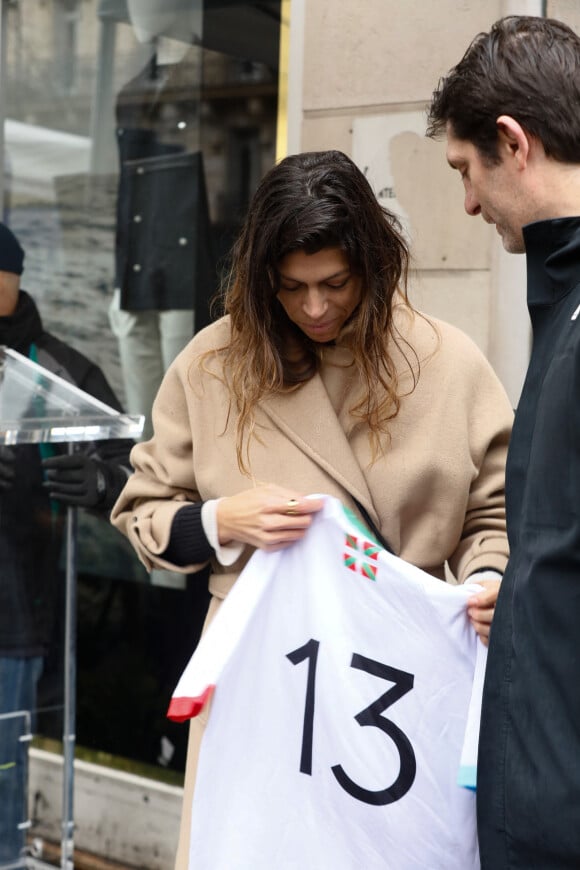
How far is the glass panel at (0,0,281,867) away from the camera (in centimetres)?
455

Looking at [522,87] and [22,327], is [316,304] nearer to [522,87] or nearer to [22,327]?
[522,87]

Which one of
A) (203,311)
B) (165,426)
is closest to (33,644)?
(203,311)

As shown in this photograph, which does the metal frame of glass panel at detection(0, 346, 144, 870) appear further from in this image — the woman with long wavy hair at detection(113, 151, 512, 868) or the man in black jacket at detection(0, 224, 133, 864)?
the woman with long wavy hair at detection(113, 151, 512, 868)

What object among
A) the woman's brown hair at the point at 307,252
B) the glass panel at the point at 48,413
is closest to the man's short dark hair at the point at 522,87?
the woman's brown hair at the point at 307,252

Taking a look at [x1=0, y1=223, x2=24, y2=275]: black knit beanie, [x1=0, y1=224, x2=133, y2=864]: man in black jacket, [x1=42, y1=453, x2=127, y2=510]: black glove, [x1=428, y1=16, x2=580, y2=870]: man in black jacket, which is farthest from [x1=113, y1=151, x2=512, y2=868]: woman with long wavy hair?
[x1=0, y1=223, x2=24, y2=275]: black knit beanie

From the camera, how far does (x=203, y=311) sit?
4539 mm

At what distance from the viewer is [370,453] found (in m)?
2.41

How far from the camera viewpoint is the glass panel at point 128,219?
4.55 m

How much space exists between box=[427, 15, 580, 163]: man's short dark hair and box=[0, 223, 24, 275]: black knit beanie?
2527 mm

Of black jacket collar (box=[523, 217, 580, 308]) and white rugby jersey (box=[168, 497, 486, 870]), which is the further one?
white rugby jersey (box=[168, 497, 486, 870])

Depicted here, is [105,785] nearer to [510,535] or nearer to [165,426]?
[165,426]

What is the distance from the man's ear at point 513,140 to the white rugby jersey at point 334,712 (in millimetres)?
792

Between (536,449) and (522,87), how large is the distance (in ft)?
1.64

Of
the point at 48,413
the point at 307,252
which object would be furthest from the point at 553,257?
the point at 48,413
